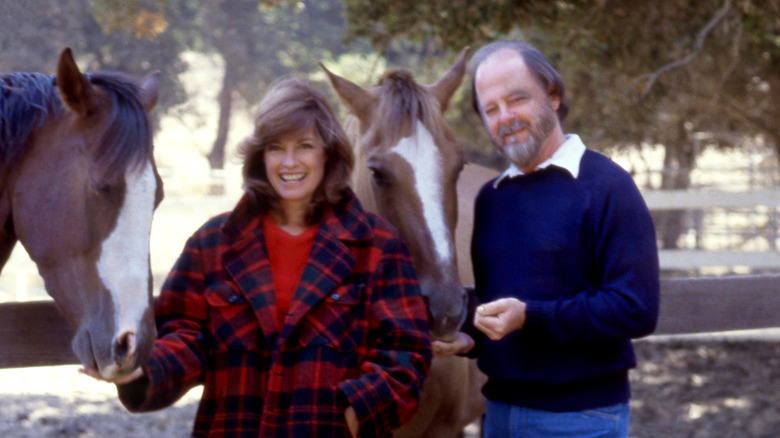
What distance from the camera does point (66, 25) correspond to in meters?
19.6

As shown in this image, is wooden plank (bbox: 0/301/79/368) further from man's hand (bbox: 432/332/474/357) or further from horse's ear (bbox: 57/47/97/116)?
man's hand (bbox: 432/332/474/357)

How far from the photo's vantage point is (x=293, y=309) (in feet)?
6.90

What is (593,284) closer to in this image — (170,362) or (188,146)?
(170,362)

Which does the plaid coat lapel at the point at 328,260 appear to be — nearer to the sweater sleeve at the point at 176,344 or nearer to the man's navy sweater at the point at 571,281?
the sweater sleeve at the point at 176,344

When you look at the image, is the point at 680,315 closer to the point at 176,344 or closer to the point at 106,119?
the point at 176,344

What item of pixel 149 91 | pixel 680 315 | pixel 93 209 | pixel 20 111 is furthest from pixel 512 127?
pixel 680 315

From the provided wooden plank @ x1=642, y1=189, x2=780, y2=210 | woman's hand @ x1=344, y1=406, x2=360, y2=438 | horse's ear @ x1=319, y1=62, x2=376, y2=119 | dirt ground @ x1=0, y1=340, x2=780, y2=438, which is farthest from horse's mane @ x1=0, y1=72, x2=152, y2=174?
wooden plank @ x1=642, y1=189, x2=780, y2=210

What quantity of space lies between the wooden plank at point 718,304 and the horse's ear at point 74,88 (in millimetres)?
2370

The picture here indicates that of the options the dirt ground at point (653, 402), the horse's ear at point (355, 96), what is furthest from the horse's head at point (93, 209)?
the dirt ground at point (653, 402)

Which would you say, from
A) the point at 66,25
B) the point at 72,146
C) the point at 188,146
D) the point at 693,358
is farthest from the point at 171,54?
the point at 72,146

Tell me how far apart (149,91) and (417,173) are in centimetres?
92

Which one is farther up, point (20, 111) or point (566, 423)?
point (20, 111)

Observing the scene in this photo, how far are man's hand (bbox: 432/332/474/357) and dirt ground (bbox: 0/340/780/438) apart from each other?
3492 mm

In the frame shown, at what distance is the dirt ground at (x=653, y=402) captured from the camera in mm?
5535
